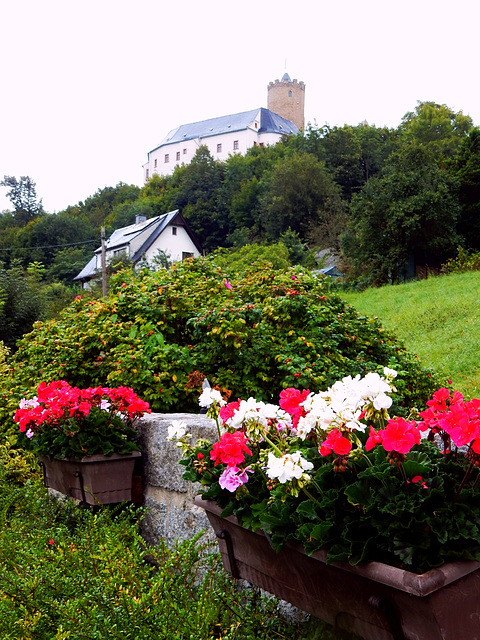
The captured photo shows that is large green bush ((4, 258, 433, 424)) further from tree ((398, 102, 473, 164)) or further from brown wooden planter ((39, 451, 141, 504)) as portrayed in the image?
tree ((398, 102, 473, 164))

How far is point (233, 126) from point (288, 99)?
31.6 ft

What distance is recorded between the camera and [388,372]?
5.29ft

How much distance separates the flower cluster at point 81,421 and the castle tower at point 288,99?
77.1m

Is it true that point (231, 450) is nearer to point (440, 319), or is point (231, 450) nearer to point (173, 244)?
point (440, 319)

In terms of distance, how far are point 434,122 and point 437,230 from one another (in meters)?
22.3

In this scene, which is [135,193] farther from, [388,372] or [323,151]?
[388,372]

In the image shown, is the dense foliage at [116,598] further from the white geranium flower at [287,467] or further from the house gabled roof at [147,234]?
the house gabled roof at [147,234]

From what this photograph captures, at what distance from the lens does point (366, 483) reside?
131 centimetres

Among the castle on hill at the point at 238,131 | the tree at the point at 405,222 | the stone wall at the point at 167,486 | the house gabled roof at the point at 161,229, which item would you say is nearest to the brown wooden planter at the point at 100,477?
the stone wall at the point at 167,486

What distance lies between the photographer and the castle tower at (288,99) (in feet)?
247

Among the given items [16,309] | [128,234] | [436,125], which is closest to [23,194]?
[128,234]

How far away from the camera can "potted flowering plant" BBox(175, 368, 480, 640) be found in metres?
1.20

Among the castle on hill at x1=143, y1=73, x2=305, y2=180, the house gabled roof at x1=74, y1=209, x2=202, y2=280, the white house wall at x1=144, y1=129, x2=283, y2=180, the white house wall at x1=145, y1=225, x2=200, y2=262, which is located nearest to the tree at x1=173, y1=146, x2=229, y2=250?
the white house wall at x1=145, y1=225, x2=200, y2=262

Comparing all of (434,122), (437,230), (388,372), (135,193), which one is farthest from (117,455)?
(135,193)
